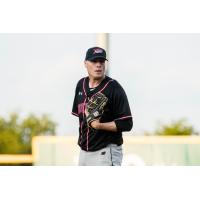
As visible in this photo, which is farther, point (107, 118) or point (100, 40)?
point (100, 40)

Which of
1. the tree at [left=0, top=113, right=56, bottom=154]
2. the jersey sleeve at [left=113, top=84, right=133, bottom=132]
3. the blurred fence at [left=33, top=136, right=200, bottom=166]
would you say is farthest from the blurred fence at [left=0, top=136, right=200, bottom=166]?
the jersey sleeve at [left=113, top=84, right=133, bottom=132]

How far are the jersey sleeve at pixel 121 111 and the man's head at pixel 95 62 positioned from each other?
0.85ft

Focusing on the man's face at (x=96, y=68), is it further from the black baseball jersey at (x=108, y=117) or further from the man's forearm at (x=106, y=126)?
the man's forearm at (x=106, y=126)

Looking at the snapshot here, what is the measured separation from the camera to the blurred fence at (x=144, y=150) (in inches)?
335

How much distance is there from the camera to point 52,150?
28.7 ft

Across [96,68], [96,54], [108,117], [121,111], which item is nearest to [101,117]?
[108,117]

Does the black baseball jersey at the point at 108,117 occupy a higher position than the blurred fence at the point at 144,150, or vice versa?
the black baseball jersey at the point at 108,117

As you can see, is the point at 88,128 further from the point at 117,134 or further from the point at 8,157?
the point at 8,157

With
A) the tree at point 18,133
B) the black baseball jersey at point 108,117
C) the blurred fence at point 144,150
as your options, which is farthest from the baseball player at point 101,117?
the tree at point 18,133

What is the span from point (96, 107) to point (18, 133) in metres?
7.39

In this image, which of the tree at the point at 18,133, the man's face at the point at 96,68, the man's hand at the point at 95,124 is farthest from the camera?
the tree at the point at 18,133
